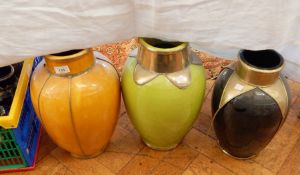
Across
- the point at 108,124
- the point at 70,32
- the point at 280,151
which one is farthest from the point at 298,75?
the point at 70,32

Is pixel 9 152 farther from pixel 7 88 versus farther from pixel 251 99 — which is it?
pixel 251 99

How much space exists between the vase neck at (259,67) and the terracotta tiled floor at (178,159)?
318 millimetres

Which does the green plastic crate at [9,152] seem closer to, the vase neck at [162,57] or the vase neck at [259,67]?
the vase neck at [162,57]

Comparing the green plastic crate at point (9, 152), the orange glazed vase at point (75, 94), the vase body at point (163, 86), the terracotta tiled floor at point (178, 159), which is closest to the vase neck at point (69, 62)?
the orange glazed vase at point (75, 94)

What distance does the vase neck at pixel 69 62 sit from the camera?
857 mm

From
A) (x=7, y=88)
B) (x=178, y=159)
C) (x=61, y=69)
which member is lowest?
(x=178, y=159)

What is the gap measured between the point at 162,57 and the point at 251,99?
268 mm

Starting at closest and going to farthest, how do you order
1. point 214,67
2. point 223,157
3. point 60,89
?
1. point 60,89
2. point 223,157
3. point 214,67

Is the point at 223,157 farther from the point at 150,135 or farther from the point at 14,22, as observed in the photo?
the point at 14,22

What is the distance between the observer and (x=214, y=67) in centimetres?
141

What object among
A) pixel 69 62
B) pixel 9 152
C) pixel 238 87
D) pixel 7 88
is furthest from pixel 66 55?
pixel 238 87

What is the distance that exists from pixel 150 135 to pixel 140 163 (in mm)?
110

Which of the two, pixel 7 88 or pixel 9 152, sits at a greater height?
pixel 7 88

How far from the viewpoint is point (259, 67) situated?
0.89 metres
